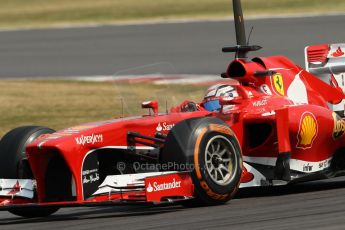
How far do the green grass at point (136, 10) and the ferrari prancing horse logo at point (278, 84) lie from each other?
766 inches

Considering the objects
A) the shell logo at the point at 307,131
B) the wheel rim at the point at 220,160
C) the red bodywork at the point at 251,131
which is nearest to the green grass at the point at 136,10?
the red bodywork at the point at 251,131

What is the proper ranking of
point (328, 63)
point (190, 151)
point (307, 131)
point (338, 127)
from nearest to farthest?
point (190, 151) < point (307, 131) < point (338, 127) < point (328, 63)

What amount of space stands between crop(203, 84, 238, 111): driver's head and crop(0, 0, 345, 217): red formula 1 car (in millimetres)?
13

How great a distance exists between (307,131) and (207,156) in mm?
1384

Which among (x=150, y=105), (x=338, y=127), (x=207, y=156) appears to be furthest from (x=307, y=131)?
(x=150, y=105)

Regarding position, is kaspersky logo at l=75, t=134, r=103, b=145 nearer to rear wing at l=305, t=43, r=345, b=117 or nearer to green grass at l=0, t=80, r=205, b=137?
rear wing at l=305, t=43, r=345, b=117

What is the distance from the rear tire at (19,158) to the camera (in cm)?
966

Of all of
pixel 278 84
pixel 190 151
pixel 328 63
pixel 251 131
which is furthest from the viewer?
pixel 328 63

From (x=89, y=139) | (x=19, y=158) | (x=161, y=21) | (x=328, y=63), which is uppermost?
(x=161, y=21)

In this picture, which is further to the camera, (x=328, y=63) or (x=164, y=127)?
(x=328, y=63)

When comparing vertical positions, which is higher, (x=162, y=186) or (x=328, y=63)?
(x=328, y=63)

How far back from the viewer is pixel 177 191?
9.34 m

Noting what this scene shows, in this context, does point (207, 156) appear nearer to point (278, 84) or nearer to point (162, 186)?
point (162, 186)

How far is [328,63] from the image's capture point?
11844 millimetres
